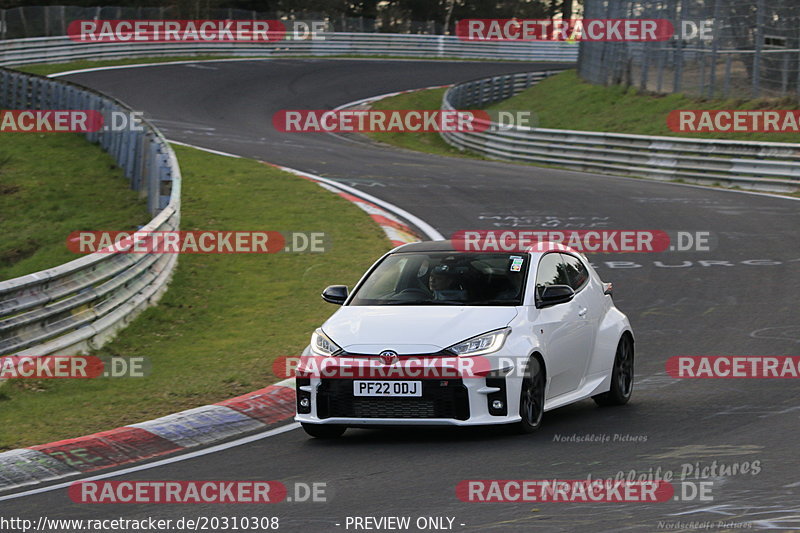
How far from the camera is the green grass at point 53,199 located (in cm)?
2114

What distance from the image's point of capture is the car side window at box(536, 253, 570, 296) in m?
9.57

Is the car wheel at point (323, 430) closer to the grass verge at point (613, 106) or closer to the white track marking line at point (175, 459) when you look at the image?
Answer: the white track marking line at point (175, 459)

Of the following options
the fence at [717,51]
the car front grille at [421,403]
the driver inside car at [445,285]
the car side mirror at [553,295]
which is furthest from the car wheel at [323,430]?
the fence at [717,51]

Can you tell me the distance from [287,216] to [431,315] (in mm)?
11416

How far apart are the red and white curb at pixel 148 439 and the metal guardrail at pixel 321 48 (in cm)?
4048

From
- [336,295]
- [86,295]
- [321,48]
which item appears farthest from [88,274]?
[321,48]

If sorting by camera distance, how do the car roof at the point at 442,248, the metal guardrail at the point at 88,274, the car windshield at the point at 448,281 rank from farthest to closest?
the metal guardrail at the point at 88,274
the car roof at the point at 442,248
the car windshield at the point at 448,281

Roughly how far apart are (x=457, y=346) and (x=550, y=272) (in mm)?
1571

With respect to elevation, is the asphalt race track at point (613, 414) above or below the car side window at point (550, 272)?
below

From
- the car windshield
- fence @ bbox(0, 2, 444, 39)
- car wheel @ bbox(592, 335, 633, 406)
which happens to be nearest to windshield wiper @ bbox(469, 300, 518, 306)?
the car windshield

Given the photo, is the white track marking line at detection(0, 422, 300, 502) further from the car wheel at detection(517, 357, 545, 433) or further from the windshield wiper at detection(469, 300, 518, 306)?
the car wheel at detection(517, 357, 545, 433)

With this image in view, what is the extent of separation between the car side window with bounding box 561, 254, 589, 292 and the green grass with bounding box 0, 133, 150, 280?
11.3 metres

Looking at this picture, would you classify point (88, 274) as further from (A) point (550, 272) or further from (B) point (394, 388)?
(B) point (394, 388)

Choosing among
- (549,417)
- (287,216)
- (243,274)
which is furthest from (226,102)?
(549,417)
